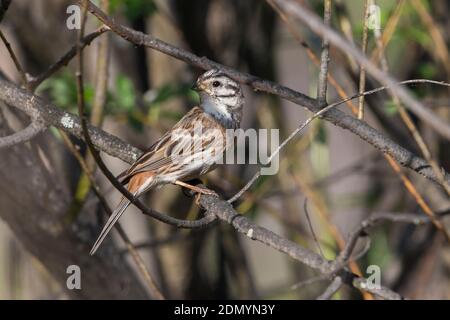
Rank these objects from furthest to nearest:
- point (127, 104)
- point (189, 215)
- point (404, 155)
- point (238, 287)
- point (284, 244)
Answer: point (238, 287) → point (189, 215) → point (127, 104) → point (404, 155) → point (284, 244)

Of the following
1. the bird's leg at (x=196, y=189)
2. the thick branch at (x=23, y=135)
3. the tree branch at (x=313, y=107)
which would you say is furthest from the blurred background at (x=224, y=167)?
the tree branch at (x=313, y=107)

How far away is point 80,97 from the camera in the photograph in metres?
2.70

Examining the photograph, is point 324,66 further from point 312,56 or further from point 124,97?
point 124,97

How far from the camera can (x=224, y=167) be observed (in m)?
6.60

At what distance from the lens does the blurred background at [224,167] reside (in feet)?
16.8

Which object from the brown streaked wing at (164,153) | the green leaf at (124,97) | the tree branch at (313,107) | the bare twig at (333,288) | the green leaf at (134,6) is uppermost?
the green leaf at (134,6)

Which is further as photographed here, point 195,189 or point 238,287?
point 238,287

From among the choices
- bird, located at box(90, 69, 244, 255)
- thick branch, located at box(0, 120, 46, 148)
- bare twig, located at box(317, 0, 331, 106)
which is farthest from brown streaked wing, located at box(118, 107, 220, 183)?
bare twig, located at box(317, 0, 331, 106)

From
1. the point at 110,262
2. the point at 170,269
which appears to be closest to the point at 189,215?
the point at 170,269

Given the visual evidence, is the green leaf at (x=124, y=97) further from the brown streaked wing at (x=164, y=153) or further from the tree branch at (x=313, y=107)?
the tree branch at (x=313, y=107)

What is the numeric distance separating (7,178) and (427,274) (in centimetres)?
379

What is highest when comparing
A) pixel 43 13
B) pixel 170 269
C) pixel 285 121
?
pixel 43 13
